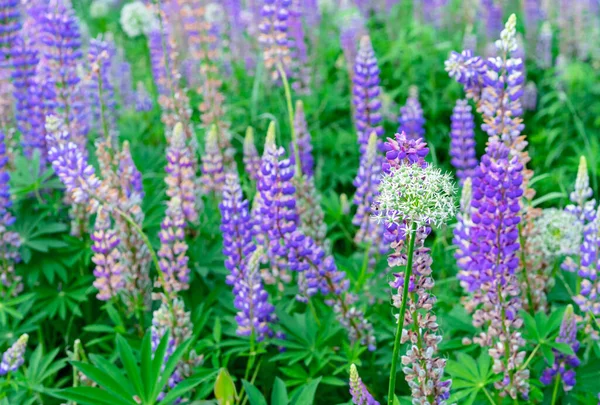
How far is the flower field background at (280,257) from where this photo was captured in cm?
255

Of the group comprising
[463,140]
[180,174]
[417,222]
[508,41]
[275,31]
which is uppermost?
[275,31]

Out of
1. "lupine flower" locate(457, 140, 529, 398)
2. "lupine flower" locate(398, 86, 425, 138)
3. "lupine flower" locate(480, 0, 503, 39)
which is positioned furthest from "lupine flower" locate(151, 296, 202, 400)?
"lupine flower" locate(480, 0, 503, 39)

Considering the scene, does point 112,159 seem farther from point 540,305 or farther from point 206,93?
point 540,305

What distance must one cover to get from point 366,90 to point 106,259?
5.63 feet

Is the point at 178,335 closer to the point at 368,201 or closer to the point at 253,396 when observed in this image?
the point at 253,396

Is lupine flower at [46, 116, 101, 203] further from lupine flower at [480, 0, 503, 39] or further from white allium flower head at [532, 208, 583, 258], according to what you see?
lupine flower at [480, 0, 503, 39]

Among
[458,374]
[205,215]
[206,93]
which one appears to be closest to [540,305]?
[458,374]

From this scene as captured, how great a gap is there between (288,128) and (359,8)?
2617mm

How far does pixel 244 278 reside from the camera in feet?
10.3

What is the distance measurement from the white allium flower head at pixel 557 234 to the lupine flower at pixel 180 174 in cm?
152

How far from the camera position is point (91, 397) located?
2.44m

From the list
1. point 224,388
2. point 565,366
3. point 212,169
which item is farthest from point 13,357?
point 565,366

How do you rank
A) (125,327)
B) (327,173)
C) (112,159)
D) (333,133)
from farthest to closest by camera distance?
(333,133), (327,173), (112,159), (125,327)

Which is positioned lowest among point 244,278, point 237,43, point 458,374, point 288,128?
point 458,374
